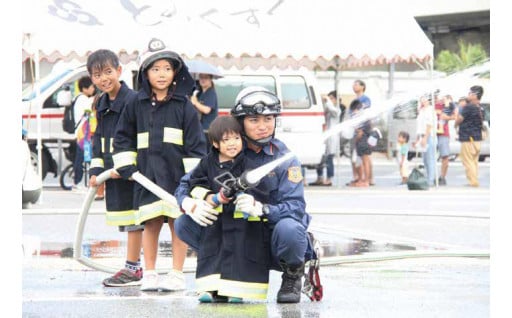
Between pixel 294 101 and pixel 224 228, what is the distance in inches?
504

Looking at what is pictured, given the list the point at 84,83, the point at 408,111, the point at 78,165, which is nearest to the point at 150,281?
the point at 84,83

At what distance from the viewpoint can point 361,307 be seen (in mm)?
6984

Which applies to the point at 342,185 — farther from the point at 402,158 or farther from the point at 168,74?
the point at 168,74

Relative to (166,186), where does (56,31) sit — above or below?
above

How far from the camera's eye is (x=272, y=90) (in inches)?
764

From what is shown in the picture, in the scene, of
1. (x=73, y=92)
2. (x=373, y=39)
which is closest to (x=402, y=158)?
(x=373, y=39)

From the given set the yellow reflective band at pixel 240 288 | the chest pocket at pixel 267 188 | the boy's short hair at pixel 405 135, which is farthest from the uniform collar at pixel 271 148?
the boy's short hair at pixel 405 135

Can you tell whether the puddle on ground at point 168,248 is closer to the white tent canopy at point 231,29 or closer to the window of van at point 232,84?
the white tent canopy at point 231,29

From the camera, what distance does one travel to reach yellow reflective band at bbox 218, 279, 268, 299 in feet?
22.5

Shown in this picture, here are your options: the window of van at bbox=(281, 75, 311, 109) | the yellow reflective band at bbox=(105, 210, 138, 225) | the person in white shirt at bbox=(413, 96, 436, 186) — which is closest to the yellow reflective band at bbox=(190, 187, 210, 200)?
the yellow reflective band at bbox=(105, 210, 138, 225)

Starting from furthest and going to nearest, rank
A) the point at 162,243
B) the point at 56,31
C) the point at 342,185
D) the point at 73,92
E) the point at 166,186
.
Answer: the point at 342,185
the point at 73,92
the point at 56,31
the point at 162,243
the point at 166,186

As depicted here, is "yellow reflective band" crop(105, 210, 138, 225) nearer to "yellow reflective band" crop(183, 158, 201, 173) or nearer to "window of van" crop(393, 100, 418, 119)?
"yellow reflective band" crop(183, 158, 201, 173)

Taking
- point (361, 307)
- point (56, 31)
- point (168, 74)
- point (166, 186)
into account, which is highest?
point (56, 31)

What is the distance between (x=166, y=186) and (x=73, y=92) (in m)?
12.0
